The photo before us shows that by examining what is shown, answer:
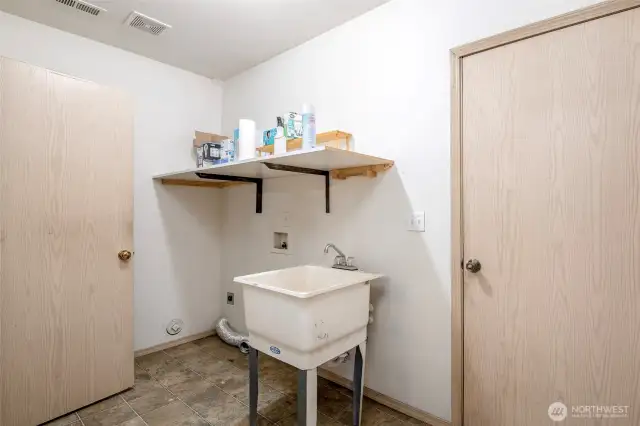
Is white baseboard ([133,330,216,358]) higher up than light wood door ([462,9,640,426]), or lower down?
lower down

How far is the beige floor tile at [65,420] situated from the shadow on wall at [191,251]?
944 mm

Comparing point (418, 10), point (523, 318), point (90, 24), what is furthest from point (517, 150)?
point (90, 24)

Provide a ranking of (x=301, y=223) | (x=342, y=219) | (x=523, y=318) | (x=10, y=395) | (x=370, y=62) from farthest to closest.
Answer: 1. (x=301, y=223)
2. (x=342, y=219)
3. (x=370, y=62)
4. (x=10, y=395)
5. (x=523, y=318)

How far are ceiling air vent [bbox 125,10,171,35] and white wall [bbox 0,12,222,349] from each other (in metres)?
0.44

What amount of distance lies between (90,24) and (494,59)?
2.54 meters

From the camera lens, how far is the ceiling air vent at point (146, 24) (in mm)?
2116

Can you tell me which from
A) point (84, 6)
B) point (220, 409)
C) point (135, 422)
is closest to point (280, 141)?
point (84, 6)

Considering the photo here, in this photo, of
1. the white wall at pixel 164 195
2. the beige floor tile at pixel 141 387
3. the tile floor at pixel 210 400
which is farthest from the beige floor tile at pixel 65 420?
the white wall at pixel 164 195

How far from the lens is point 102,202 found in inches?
80.0

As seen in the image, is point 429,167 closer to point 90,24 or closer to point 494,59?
point 494,59

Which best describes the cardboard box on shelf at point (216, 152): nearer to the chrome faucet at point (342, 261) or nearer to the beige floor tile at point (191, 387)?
the chrome faucet at point (342, 261)

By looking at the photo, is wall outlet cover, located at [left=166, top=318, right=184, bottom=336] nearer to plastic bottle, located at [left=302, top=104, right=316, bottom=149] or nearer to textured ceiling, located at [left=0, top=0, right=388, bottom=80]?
plastic bottle, located at [left=302, top=104, right=316, bottom=149]
